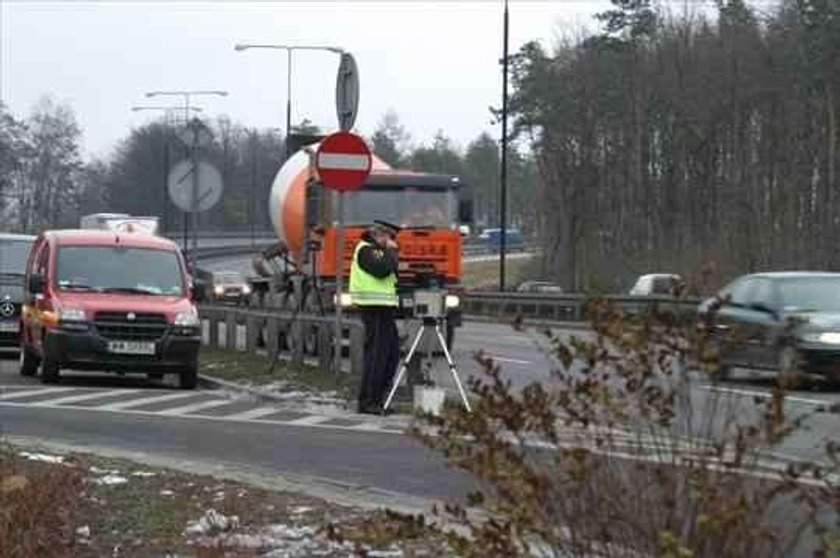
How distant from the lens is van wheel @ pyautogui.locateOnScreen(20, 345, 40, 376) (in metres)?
20.8

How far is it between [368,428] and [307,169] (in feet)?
45.7

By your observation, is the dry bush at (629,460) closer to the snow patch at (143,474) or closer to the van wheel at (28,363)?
the snow patch at (143,474)

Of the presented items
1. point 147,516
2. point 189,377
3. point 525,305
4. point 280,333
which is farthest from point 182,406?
point 525,305

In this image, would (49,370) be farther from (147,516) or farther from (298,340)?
(147,516)

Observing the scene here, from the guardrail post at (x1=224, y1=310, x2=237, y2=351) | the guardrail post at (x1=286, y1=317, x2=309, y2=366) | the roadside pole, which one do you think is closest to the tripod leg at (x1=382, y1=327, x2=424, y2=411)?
the roadside pole

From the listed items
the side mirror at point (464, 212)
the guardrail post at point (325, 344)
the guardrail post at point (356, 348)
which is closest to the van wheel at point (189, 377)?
the guardrail post at point (325, 344)

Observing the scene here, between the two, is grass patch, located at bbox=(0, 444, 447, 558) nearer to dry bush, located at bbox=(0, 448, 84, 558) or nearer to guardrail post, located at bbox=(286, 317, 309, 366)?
dry bush, located at bbox=(0, 448, 84, 558)

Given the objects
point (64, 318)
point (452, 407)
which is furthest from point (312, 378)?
point (452, 407)

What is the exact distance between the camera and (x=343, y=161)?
648 inches

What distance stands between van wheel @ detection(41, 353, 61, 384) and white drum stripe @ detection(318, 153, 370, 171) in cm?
492

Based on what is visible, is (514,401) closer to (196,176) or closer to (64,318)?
(64,318)

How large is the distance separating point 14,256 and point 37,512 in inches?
771

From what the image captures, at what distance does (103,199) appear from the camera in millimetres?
102438

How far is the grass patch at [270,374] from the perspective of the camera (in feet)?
59.8
